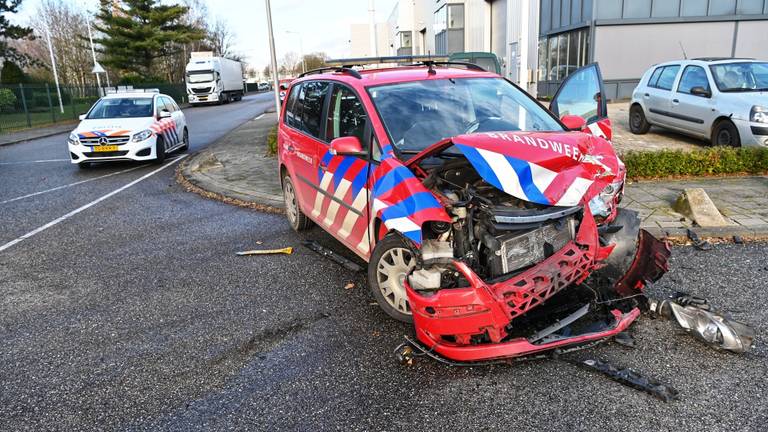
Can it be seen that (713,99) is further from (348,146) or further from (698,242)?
(348,146)

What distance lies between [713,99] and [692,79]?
98cm

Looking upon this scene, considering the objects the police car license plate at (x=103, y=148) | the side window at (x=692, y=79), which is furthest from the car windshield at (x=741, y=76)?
the police car license plate at (x=103, y=148)

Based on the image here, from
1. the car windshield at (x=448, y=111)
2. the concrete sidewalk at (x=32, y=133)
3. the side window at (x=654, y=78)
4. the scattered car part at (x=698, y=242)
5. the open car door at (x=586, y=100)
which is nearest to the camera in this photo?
the car windshield at (x=448, y=111)

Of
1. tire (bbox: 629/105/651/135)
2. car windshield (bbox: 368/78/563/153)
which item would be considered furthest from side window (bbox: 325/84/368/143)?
tire (bbox: 629/105/651/135)

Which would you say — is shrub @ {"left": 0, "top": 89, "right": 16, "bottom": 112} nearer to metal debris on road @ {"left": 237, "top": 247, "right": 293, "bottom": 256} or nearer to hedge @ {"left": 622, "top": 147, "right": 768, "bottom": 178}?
metal debris on road @ {"left": 237, "top": 247, "right": 293, "bottom": 256}

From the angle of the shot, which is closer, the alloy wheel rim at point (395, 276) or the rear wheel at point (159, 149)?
the alloy wheel rim at point (395, 276)

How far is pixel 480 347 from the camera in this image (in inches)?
130

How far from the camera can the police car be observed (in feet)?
38.6

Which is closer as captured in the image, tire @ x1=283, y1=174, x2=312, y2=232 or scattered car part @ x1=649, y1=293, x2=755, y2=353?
scattered car part @ x1=649, y1=293, x2=755, y2=353

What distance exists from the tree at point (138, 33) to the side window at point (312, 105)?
48947mm

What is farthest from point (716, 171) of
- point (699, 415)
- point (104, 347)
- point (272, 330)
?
point (104, 347)

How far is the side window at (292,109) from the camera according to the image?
247 inches

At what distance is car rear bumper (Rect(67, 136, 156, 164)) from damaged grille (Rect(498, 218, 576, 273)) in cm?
1065

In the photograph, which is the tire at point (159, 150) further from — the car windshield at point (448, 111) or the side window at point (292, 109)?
the car windshield at point (448, 111)
